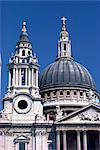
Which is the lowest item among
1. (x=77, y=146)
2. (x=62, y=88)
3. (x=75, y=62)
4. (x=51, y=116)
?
(x=77, y=146)

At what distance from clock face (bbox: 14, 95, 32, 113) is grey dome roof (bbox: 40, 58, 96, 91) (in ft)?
48.7

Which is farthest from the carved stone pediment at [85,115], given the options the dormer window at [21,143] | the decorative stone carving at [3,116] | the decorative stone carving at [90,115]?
the decorative stone carving at [3,116]

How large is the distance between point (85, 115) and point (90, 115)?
0.78 metres

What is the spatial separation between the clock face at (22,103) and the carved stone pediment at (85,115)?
17.9ft

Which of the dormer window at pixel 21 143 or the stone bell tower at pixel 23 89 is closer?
the dormer window at pixel 21 143

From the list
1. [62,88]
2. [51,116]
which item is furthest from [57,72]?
[51,116]

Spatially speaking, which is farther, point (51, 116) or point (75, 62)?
point (75, 62)

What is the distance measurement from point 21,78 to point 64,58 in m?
→ 20.7

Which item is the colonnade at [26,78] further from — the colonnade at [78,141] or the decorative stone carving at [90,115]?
the colonnade at [78,141]

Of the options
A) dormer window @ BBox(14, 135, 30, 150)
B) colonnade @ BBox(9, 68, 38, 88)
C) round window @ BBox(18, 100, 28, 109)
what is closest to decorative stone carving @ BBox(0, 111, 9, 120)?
round window @ BBox(18, 100, 28, 109)

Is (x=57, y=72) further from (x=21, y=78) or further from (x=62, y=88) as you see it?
(x=21, y=78)

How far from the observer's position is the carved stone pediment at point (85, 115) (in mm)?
67688

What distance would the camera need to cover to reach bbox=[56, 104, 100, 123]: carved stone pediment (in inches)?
2665

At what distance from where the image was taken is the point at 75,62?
8875cm
